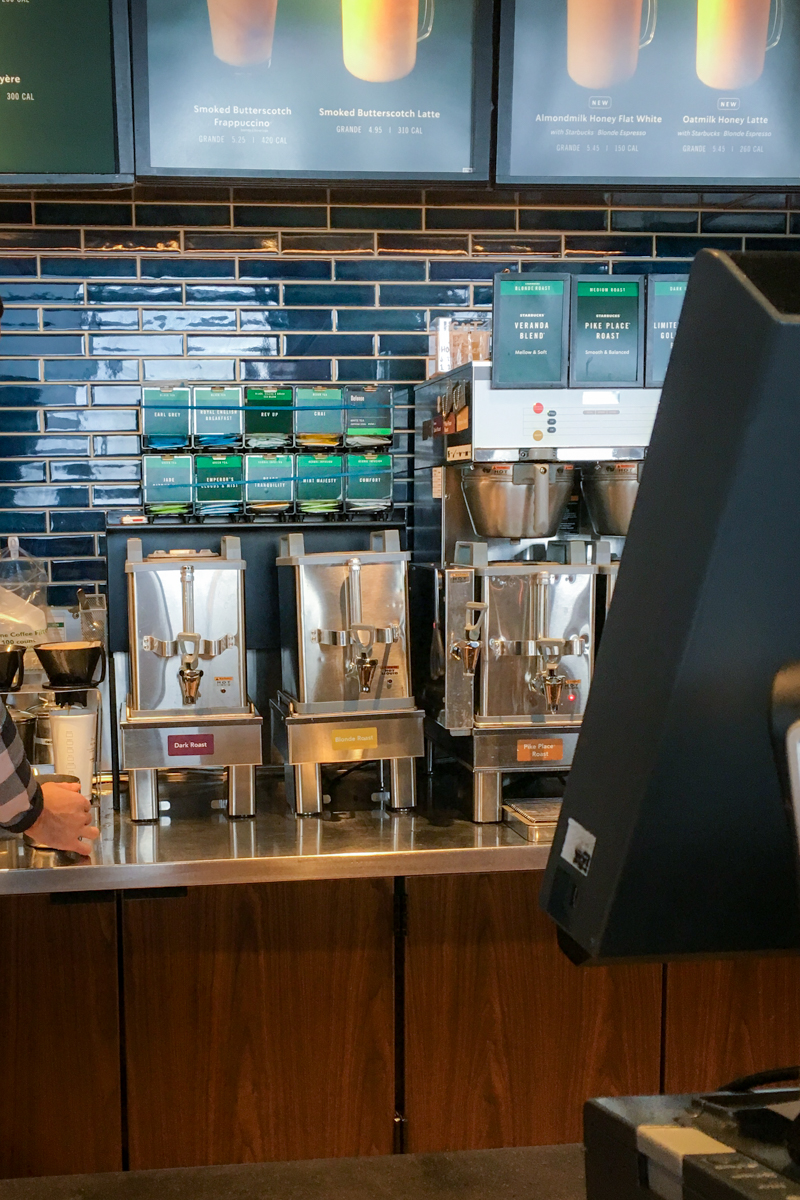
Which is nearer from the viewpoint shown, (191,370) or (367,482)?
(367,482)

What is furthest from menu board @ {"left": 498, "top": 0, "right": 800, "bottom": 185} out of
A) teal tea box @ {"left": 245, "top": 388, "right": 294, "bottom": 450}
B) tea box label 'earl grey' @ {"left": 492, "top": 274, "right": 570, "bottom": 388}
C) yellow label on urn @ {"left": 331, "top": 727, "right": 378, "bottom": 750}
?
yellow label on urn @ {"left": 331, "top": 727, "right": 378, "bottom": 750}

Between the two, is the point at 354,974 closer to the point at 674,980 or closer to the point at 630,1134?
the point at 674,980

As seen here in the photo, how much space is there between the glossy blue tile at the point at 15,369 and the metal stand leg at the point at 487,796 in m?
1.63

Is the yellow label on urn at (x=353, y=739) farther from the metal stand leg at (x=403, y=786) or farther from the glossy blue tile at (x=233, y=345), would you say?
the glossy blue tile at (x=233, y=345)

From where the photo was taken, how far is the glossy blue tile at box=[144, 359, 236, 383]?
307 centimetres

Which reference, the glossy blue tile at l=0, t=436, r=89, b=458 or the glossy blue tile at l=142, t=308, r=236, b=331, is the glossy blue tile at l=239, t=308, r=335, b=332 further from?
the glossy blue tile at l=0, t=436, r=89, b=458

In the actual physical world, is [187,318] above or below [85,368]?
above

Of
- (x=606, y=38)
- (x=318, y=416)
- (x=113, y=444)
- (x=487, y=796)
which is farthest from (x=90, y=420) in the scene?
(x=606, y=38)

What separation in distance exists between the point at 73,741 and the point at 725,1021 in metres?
1.61

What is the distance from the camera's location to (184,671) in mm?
2443

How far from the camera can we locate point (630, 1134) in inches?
25.4

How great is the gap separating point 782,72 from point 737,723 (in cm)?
267

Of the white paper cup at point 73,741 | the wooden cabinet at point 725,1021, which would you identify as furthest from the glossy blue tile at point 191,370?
the wooden cabinet at point 725,1021

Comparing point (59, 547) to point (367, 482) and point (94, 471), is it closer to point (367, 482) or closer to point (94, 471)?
point (94, 471)
